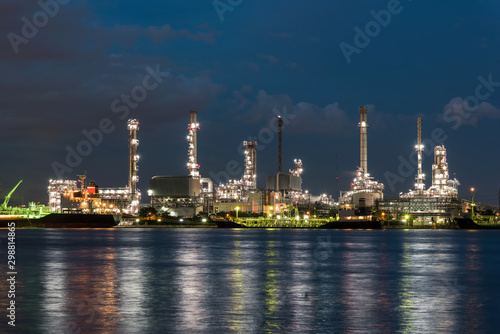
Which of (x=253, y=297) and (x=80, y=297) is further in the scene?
(x=253, y=297)

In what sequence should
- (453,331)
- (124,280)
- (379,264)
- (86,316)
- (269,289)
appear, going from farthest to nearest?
(379,264) < (124,280) < (269,289) < (86,316) < (453,331)

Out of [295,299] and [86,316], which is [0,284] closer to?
[86,316]

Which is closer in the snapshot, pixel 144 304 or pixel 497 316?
pixel 497 316

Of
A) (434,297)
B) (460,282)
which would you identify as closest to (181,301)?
(434,297)

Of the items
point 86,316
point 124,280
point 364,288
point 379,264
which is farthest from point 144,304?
point 379,264

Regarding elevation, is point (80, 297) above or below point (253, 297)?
above

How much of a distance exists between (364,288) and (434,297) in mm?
5404

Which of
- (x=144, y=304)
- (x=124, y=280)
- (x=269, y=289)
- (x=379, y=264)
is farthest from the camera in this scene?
(x=379, y=264)

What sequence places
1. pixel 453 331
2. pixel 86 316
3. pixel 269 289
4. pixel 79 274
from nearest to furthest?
pixel 453 331 < pixel 86 316 < pixel 269 289 < pixel 79 274

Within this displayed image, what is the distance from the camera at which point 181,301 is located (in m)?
32.0

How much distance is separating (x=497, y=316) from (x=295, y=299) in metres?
9.85

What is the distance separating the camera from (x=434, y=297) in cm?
3438

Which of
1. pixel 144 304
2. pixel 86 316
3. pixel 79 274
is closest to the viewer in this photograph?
pixel 86 316

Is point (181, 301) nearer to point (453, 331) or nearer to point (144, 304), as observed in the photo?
point (144, 304)
